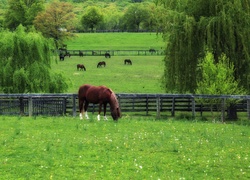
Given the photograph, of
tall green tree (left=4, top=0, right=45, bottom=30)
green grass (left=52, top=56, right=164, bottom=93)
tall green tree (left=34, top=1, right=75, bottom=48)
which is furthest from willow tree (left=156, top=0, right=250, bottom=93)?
tall green tree (left=4, top=0, right=45, bottom=30)

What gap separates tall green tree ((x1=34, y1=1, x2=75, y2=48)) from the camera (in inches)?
4088

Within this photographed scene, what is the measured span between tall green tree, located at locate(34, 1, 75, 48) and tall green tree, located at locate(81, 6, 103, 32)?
161 ft

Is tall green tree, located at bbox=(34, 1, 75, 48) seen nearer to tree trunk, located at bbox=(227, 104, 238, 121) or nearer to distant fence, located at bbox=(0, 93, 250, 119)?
distant fence, located at bbox=(0, 93, 250, 119)

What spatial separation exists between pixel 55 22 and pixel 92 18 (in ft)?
185

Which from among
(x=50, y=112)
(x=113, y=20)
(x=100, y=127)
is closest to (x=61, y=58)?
(x=50, y=112)

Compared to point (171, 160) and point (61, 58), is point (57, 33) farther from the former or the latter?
point (171, 160)

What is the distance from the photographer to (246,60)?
25203mm

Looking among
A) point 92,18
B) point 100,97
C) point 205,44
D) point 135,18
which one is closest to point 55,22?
point 135,18

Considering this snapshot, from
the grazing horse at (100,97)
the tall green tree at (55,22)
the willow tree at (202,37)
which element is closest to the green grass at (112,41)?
the tall green tree at (55,22)

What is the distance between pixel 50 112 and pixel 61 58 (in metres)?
48.1

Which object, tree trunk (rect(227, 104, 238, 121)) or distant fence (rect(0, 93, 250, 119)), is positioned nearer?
distant fence (rect(0, 93, 250, 119))

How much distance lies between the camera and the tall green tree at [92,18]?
163500 millimetres

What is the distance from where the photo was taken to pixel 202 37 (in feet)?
85.2

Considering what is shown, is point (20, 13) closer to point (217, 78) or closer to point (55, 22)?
point (55, 22)
